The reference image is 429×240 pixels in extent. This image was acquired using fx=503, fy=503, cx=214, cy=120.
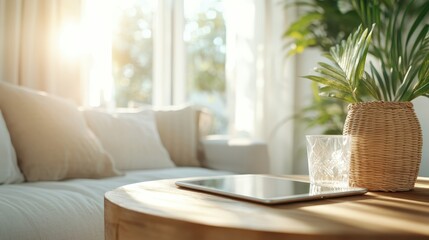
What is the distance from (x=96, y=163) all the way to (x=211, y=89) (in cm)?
175

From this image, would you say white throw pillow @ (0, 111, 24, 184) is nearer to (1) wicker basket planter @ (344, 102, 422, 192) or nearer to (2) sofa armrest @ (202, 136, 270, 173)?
(2) sofa armrest @ (202, 136, 270, 173)

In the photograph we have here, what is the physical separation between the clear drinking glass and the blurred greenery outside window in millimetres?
2098

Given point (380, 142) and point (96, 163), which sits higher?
point (380, 142)

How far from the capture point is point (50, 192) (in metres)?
1.63

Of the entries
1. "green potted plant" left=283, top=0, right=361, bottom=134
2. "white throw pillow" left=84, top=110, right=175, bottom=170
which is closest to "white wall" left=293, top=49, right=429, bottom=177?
"green potted plant" left=283, top=0, right=361, bottom=134

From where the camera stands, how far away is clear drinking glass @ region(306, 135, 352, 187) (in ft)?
3.97

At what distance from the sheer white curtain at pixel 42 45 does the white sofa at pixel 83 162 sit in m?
0.37

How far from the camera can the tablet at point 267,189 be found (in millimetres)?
997

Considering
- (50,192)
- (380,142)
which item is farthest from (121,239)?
(50,192)

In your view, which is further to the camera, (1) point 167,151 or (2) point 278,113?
(2) point 278,113

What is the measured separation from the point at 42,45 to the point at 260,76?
60.6 inches

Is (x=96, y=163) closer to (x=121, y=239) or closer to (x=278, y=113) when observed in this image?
(x=121, y=239)

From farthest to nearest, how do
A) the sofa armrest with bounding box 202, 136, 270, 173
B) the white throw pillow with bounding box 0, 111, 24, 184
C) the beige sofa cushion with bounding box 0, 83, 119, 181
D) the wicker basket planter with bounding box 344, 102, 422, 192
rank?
1. the sofa armrest with bounding box 202, 136, 270, 173
2. the beige sofa cushion with bounding box 0, 83, 119, 181
3. the white throw pillow with bounding box 0, 111, 24, 184
4. the wicker basket planter with bounding box 344, 102, 422, 192

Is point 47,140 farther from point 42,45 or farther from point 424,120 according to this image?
point 424,120
